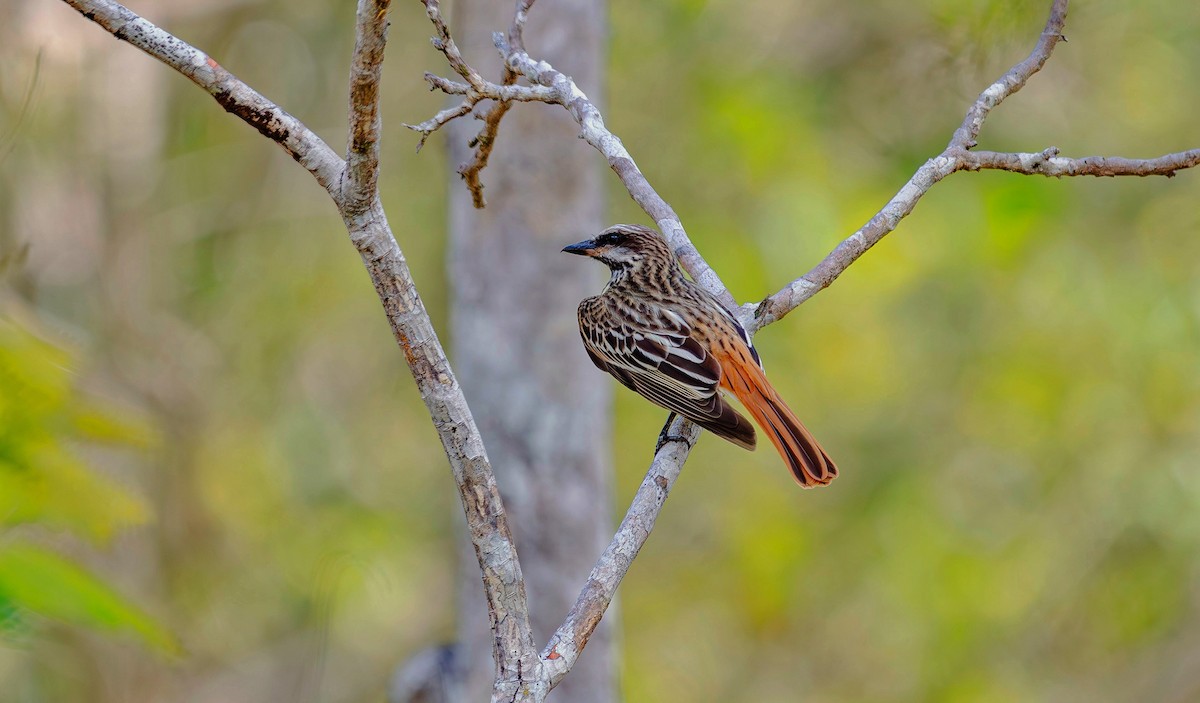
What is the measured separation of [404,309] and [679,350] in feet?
6.16

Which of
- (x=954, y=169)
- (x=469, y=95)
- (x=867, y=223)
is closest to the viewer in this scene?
(x=469, y=95)

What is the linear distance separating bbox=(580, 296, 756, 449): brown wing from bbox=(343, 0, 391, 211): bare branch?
1576 millimetres

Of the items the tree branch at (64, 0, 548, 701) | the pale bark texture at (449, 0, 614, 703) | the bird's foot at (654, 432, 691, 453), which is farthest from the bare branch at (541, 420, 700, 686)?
the pale bark texture at (449, 0, 614, 703)

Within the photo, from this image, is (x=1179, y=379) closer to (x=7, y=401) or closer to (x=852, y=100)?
(x=852, y=100)

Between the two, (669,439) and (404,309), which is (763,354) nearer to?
(669,439)

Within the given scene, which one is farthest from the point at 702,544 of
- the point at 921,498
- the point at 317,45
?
the point at 317,45

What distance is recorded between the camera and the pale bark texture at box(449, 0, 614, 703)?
5.35 m

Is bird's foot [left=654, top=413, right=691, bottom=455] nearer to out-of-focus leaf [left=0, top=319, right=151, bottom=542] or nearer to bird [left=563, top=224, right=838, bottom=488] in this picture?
bird [left=563, top=224, right=838, bottom=488]

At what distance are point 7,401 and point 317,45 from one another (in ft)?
25.7

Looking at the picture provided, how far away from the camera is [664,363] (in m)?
4.12

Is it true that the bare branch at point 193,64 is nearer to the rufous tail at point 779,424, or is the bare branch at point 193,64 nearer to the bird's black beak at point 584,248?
the rufous tail at point 779,424

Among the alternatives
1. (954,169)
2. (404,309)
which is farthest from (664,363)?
(404,309)

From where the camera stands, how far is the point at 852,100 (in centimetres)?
930

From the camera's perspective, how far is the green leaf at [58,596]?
3049 mm
